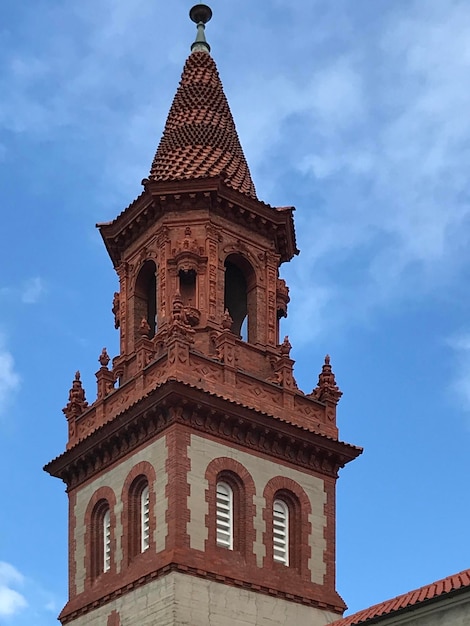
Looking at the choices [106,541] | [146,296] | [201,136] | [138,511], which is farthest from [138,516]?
[201,136]

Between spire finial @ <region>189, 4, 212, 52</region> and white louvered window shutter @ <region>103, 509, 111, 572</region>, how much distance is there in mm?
19064

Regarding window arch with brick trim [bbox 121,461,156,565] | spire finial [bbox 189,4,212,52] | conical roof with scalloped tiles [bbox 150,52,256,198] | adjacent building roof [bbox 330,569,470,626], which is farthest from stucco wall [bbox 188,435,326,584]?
spire finial [bbox 189,4,212,52]

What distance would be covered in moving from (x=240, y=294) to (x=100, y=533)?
10212mm

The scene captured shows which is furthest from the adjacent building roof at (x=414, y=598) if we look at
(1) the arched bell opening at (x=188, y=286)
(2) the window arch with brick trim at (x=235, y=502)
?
(1) the arched bell opening at (x=188, y=286)

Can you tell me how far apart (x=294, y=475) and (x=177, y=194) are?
403 inches

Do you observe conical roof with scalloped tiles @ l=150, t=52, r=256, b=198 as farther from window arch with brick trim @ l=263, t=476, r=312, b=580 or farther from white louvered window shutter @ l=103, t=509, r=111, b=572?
white louvered window shutter @ l=103, t=509, r=111, b=572

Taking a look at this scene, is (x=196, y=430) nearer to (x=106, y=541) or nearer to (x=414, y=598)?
(x=106, y=541)

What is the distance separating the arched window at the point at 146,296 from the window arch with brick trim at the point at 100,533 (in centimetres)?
615

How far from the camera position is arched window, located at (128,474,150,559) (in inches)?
1544

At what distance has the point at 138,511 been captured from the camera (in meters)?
39.9

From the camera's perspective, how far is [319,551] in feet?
135

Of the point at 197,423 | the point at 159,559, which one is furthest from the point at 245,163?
the point at 159,559

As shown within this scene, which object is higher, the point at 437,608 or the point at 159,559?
the point at 159,559

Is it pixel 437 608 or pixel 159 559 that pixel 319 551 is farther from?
pixel 437 608
